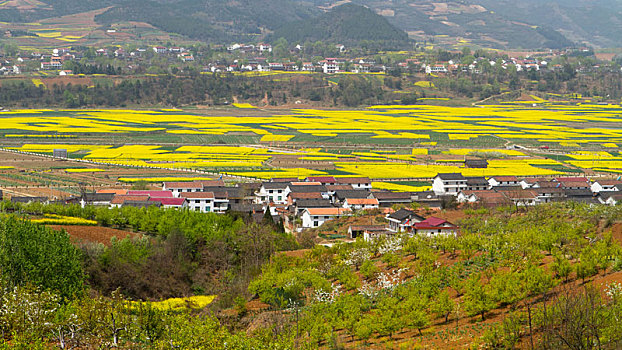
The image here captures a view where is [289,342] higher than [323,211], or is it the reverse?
[289,342]

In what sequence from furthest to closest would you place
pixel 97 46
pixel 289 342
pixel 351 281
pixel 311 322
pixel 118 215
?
pixel 97 46 < pixel 118 215 < pixel 351 281 < pixel 311 322 < pixel 289 342

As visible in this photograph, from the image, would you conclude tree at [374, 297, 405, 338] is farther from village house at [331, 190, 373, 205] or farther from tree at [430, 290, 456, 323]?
village house at [331, 190, 373, 205]

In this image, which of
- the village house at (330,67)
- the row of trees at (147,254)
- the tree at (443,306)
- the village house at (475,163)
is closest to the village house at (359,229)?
the row of trees at (147,254)

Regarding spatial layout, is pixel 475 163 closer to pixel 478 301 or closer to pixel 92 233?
pixel 92 233

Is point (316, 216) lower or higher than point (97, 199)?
lower

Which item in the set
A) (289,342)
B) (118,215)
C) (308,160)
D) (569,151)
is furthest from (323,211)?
(569,151)

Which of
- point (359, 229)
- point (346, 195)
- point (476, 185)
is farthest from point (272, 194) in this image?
point (476, 185)

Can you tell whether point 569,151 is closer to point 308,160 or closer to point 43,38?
point 308,160
